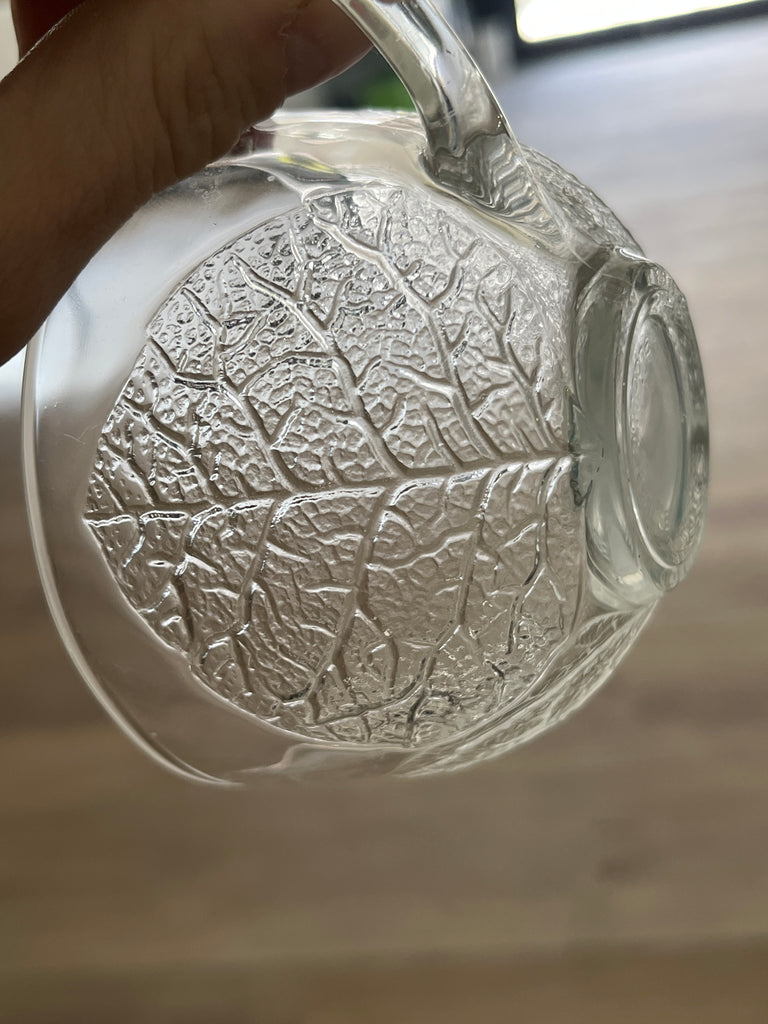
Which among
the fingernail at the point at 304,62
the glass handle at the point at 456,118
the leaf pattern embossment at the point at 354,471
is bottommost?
the leaf pattern embossment at the point at 354,471

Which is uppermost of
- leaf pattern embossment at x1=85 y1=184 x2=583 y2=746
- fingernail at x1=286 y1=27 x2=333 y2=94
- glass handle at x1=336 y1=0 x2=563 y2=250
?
fingernail at x1=286 y1=27 x2=333 y2=94

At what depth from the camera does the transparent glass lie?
8.6 inches

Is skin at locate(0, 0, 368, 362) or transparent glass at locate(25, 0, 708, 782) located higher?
skin at locate(0, 0, 368, 362)

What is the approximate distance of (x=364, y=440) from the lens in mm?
223

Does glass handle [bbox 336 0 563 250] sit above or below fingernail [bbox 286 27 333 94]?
below

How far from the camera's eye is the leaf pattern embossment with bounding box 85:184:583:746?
22cm

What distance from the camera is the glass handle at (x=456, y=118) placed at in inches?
8.1

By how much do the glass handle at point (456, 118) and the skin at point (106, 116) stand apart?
4 cm

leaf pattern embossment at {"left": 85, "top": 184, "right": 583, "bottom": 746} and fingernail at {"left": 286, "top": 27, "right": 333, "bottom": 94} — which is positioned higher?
fingernail at {"left": 286, "top": 27, "right": 333, "bottom": 94}

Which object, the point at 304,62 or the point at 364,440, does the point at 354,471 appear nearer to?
the point at 364,440

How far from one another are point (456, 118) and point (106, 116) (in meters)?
0.08

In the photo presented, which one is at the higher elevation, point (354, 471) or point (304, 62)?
point (304, 62)

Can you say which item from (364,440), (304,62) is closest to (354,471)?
(364,440)

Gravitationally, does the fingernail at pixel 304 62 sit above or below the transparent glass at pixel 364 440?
above
